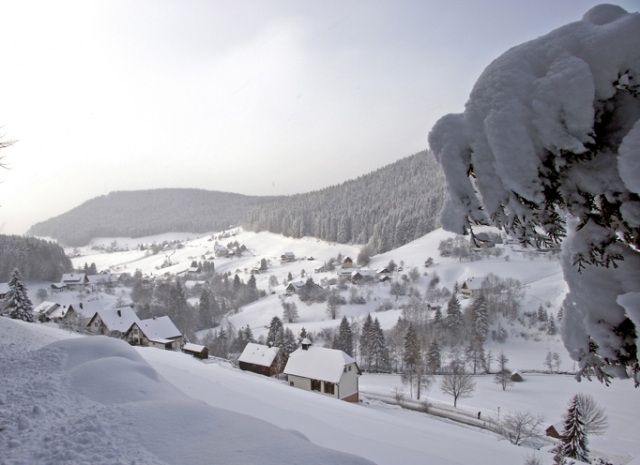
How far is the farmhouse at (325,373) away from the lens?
72.5 ft

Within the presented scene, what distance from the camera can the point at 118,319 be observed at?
3612 cm

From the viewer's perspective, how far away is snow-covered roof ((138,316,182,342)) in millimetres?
35000

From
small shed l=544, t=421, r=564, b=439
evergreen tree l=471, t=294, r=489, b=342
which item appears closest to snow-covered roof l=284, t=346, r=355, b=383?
small shed l=544, t=421, r=564, b=439

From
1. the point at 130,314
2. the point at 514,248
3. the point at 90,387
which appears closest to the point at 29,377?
the point at 90,387

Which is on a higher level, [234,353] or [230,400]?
[230,400]

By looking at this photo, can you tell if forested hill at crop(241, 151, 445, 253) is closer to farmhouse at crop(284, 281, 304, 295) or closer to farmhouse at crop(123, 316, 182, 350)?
farmhouse at crop(284, 281, 304, 295)

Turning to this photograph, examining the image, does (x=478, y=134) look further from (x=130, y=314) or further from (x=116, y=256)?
(x=116, y=256)

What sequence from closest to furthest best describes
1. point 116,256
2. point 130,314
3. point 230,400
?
point 230,400
point 130,314
point 116,256

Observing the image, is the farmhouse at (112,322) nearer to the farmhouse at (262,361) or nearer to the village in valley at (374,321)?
the village in valley at (374,321)

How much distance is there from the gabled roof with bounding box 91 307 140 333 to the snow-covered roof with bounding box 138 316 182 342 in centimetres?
134

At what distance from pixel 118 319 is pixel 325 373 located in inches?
1013

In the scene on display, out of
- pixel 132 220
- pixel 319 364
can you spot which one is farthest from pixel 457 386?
pixel 132 220

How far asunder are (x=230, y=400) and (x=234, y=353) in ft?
103

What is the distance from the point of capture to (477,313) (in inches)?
1661
